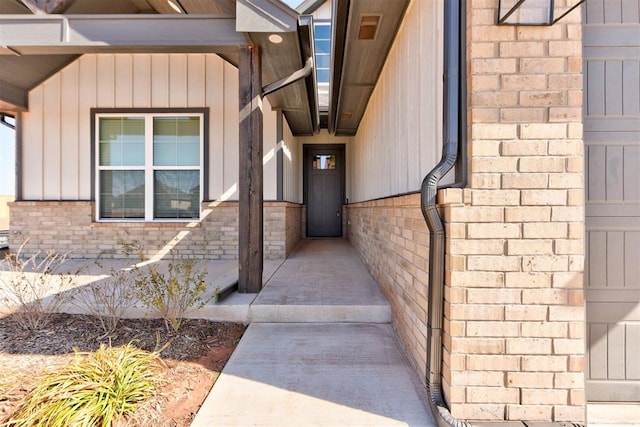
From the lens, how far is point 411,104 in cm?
279

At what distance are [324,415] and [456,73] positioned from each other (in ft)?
7.00

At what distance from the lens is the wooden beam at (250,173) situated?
3439 millimetres

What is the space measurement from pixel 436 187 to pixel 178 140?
544cm

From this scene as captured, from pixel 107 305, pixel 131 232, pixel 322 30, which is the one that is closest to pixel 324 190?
pixel 322 30

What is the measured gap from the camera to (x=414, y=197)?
2.29 meters

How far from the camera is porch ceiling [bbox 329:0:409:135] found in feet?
9.69

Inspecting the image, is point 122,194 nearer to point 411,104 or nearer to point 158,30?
point 158,30

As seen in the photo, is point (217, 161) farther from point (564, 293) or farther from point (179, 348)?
point (564, 293)

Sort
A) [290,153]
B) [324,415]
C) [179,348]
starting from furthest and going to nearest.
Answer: [290,153]
[179,348]
[324,415]

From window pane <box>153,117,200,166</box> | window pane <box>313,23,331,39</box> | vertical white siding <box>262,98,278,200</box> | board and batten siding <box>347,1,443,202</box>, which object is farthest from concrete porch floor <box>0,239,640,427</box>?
window pane <box>313,23,331,39</box>

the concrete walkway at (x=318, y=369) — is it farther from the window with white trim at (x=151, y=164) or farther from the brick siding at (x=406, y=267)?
the window with white trim at (x=151, y=164)

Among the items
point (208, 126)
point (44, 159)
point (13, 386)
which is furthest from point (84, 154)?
point (13, 386)

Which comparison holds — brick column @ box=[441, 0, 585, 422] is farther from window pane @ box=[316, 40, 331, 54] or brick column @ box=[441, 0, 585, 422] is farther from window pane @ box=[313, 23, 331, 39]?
window pane @ box=[313, 23, 331, 39]

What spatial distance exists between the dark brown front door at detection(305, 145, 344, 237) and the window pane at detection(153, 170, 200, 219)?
13.2 feet
